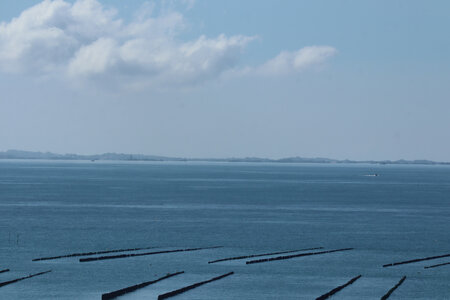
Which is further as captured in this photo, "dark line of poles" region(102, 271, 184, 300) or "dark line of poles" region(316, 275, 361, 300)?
"dark line of poles" region(316, 275, 361, 300)

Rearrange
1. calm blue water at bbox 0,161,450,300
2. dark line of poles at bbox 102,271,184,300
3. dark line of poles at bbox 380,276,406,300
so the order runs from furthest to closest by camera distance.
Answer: calm blue water at bbox 0,161,450,300
dark line of poles at bbox 380,276,406,300
dark line of poles at bbox 102,271,184,300

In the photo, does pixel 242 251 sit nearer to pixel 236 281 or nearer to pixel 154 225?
pixel 236 281

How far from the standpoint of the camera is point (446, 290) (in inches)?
2190

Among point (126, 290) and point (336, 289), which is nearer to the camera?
point (126, 290)

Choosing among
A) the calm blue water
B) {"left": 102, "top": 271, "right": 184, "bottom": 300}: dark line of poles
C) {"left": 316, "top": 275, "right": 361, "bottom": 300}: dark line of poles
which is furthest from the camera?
the calm blue water

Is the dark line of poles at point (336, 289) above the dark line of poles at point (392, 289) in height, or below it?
above

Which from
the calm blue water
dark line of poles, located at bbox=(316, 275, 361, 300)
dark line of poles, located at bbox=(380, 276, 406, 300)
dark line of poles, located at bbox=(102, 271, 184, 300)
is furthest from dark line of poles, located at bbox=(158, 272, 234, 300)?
dark line of poles, located at bbox=(380, 276, 406, 300)

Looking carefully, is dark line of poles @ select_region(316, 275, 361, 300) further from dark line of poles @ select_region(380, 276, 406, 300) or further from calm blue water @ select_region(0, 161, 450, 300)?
dark line of poles @ select_region(380, 276, 406, 300)

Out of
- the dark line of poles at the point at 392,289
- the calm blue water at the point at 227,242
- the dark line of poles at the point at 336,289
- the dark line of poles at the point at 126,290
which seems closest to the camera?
the dark line of poles at the point at 126,290

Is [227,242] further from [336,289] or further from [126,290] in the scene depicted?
[126,290]

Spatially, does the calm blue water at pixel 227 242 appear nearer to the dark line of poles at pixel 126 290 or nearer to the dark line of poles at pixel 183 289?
the dark line of poles at pixel 183 289

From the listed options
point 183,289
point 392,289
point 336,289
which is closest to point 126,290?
point 183,289

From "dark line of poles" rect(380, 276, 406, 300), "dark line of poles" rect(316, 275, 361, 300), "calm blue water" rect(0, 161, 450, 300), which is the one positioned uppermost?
"calm blue water" rect(0, 161, 450, 300)

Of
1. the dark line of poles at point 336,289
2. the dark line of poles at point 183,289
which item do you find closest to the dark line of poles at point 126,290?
the dark line of poles at point 183,289
